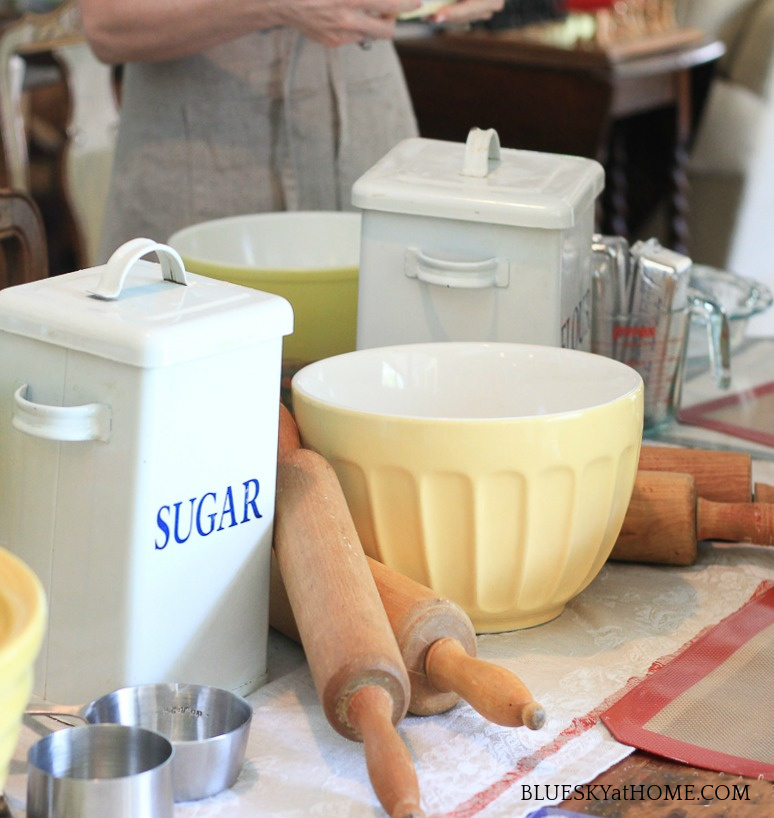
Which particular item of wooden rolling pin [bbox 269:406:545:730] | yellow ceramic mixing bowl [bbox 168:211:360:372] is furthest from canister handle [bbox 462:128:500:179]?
wooden rolling pin [bbox 269:406:545:730]

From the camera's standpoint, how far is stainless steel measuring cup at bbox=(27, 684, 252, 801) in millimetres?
516

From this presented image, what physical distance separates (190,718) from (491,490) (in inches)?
7.5

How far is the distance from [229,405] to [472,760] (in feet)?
0.65

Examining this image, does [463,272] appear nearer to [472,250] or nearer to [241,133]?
[472,250]

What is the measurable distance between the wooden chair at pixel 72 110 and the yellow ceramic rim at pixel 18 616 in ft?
7.61

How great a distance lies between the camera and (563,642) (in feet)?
2.20

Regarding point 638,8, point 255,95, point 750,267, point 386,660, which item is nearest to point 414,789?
point 386,660

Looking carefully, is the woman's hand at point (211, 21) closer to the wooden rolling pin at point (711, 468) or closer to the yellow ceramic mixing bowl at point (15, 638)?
the wooden rolling pin at point (711, 468)

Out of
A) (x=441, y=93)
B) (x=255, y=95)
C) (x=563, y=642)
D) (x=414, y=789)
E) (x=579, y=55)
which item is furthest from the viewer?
(x=441, y=93)

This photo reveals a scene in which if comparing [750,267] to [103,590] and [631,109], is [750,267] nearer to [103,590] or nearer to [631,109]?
[631,109]

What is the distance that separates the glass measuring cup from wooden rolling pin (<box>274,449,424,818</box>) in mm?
398

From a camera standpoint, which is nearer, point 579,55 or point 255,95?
point 255,95

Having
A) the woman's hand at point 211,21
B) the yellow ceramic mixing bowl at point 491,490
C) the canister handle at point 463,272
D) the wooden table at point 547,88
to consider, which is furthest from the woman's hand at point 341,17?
the wooden table at point 547,88

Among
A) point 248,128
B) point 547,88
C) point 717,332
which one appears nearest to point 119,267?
Answer: point 717,332
